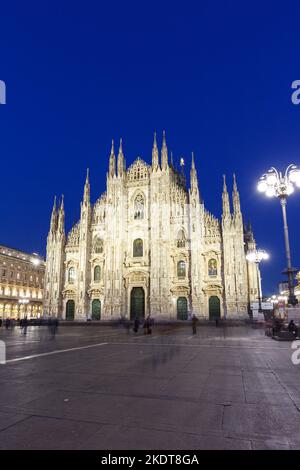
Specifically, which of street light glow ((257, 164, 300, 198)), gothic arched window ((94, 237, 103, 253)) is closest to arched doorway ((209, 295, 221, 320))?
gothic arched window ((94, 237, 103, 253))

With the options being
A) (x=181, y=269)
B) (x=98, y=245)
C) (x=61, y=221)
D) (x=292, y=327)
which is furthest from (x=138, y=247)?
(x=292, y=327)

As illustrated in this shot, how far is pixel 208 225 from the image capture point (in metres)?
41.5

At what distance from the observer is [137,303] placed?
4316 cm

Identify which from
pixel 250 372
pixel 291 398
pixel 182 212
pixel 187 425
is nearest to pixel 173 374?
pixel 250 372

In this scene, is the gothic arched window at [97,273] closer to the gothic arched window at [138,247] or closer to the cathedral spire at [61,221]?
the gothic arched window at [138,247]

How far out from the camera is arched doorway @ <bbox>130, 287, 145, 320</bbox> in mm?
42781

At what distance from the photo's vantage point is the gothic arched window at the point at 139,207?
4544cm

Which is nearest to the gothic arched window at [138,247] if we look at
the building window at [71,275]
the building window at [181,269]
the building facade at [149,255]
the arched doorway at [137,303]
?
the building facade at [149,255]

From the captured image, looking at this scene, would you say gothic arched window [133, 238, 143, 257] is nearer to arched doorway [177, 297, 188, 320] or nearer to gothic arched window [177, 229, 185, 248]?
gothic arched window [177, 229, 185, 248]

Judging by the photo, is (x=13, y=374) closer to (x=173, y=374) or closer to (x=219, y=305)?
(x=173, y=374)

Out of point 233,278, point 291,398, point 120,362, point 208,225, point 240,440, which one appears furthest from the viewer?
point 208,225

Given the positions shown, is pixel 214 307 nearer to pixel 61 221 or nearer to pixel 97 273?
pixel 97 273

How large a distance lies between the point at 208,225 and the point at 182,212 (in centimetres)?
400

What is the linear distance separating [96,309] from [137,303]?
614 cm
